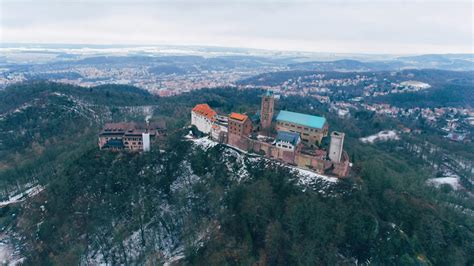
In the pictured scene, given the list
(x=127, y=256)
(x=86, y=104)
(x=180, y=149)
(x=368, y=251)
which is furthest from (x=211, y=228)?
(x=86, y=104)

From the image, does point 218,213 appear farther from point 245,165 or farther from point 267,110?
point 267,110

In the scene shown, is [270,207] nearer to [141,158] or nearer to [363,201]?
[363,201]

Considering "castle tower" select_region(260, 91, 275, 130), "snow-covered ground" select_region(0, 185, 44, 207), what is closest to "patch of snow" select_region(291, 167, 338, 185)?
"castle tower" select_region(260, 91, 275, 130)

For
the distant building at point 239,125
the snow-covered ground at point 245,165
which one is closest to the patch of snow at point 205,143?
the snow-covered ground at point 245,165

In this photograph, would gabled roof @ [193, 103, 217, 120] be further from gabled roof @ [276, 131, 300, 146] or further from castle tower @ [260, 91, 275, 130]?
gabled roof @ [276, 131, 300, 146]

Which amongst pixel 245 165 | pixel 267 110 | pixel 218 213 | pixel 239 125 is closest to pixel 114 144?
pixel 239 125
